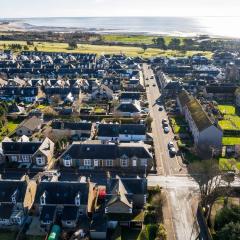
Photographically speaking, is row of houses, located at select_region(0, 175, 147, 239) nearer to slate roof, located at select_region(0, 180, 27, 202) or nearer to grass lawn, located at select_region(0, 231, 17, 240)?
slate roof, located at select_region(0, 180, 27, 202)

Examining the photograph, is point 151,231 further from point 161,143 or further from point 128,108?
point 128,108

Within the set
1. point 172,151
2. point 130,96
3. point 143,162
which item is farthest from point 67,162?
point 130,96

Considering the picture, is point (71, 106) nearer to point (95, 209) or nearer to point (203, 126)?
point (203, 126)

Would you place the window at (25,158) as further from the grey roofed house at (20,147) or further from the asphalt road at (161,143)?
the asphalt road at (161,143)

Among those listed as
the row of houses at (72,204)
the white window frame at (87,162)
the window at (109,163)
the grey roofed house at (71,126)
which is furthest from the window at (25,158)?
the window at (109,163)

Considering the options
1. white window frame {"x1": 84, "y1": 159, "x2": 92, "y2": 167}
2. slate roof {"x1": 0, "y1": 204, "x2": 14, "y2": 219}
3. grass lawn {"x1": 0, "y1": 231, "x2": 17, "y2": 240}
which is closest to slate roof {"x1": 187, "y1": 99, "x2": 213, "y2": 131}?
white window frame {"x1": 84, "y1": 159, "x2": 92, "y2": 167}
